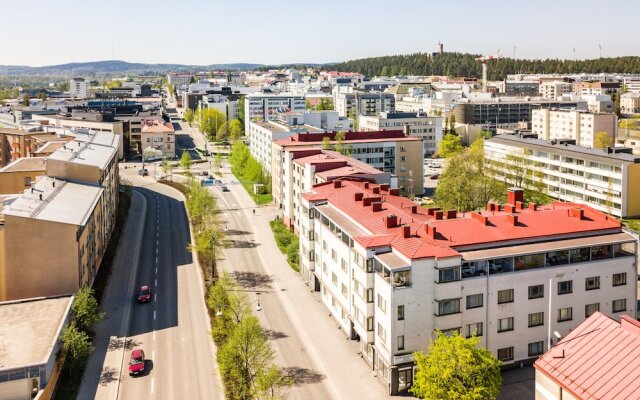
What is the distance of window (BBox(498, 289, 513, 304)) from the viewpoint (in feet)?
101

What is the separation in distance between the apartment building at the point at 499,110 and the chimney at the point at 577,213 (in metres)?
103

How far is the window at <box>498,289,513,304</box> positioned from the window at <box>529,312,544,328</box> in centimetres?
169

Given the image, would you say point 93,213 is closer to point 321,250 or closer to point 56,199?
point 56,199

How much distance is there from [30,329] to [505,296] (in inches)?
985

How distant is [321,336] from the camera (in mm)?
35719

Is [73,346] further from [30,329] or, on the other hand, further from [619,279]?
[619,279]

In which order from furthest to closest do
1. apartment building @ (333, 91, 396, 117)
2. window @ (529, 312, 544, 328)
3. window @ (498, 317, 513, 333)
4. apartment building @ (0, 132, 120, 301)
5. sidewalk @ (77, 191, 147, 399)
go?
1. apartment building @ (333, 91, 396, 117)
2. apartment building @ (0, 132, 120, 301)
3. window @ (529, 312, 544, 328)
4. window @ (498, 317, 513, 333)
5. sidewalk @ (77, 191, 147, 399)

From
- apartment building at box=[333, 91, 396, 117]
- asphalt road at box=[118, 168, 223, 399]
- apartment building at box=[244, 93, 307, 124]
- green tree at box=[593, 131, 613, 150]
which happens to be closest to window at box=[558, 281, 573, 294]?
asphalt road at box=[118, 168, 223, 399]

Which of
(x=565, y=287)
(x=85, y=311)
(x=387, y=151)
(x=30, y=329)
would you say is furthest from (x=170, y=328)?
(x=387, y=151)

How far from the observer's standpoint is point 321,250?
131 feet

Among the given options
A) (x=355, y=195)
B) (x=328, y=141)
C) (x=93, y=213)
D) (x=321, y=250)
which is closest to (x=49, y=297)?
(x=93, y=213)

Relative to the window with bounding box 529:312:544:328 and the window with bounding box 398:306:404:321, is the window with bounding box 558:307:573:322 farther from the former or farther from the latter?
the window with bounding box 398:306:404:321

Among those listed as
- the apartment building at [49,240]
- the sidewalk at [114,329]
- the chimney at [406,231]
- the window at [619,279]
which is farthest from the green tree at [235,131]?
the window at [619,279]

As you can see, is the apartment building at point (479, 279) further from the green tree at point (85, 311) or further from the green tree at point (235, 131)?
the green tree at point (235, 131)
